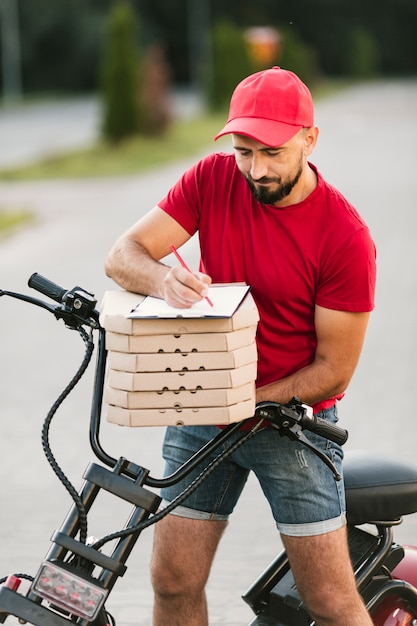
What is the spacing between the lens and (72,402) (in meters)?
7.52

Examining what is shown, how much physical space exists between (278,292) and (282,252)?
10 cm

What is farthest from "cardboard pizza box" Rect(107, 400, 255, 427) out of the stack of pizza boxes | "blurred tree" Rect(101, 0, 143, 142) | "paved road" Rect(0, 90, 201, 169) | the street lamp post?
the street lamp post

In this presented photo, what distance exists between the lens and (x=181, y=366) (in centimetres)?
258

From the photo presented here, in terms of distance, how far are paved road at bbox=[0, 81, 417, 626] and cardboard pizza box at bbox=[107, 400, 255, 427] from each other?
2020mm

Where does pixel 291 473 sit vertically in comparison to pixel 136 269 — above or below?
below

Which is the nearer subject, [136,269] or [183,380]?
[183,380]

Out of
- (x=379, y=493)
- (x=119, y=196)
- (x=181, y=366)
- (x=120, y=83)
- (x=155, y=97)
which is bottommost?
(x=119, y=196)

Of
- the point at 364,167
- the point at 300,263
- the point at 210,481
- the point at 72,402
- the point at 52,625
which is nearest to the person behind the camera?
the point at 52,625

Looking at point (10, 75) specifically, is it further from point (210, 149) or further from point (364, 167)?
point (364, 167)

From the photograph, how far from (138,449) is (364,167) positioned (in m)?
14.9

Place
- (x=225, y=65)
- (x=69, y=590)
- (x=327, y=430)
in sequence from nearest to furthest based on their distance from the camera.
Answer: (x=69, y=590)
(x=327, y=430)
(x=225, y=65)

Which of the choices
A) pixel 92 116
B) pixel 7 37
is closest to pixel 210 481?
pixel 92 116

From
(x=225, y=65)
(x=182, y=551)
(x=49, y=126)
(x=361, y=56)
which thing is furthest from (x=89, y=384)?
(x=361, y=56)

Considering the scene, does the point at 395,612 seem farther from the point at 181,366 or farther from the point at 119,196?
the point at 119,196
